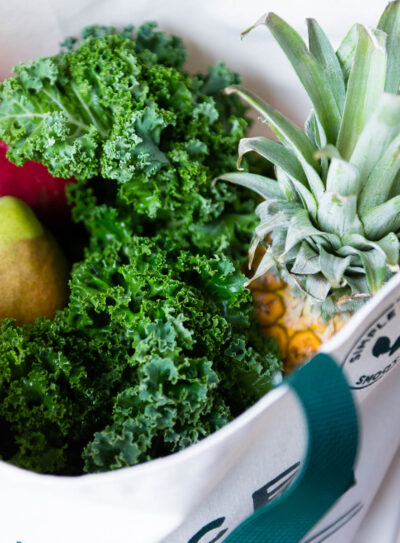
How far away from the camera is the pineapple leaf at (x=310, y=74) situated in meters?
0.77

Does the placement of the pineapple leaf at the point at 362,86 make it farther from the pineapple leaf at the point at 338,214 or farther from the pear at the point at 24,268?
the pear at the point at 24,268

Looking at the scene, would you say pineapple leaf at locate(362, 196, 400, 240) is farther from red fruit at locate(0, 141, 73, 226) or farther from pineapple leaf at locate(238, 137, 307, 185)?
red fruit at locate(0, 141, 73, 226)

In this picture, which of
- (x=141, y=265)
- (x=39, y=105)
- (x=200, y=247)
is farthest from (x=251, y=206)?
(x=39, y=105)

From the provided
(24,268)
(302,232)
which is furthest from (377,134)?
(24,268)

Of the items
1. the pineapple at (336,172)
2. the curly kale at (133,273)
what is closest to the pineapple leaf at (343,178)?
the pineapple at (336,172)

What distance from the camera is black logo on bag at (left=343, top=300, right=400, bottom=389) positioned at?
63 cm

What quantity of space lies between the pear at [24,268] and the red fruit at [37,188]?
8 cm

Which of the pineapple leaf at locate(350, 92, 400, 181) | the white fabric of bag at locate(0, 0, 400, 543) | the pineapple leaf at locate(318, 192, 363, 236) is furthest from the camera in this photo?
the pineapple leaf at locate(318, 192, 363, 236)

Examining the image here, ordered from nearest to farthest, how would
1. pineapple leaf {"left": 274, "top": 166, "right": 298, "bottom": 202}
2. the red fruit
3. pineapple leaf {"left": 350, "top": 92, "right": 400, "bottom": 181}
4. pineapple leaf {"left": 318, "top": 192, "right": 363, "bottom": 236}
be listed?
pineapple leaf {"left": 350, "top": 92, "right": 400, "bottom": 181}
pineapple leaf {"left": 318, "top": 192, "right": 363, "bottom": 236}
pineapple leaf {"left": 274, "top": 166, "right": 298, "bottom": 202}
the red fruit

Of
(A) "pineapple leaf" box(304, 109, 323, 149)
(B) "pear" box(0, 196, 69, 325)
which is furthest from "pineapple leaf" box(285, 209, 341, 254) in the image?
(B) "pear" box(0, 196, 69, 325)

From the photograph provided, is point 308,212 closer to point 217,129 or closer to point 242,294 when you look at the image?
point 242,294

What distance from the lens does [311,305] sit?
0.96m

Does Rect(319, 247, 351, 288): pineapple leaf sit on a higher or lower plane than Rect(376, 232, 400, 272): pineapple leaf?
lower

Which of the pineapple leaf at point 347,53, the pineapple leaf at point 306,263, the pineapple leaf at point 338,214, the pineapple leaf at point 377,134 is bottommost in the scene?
the pineapple leaf at point 306,263
